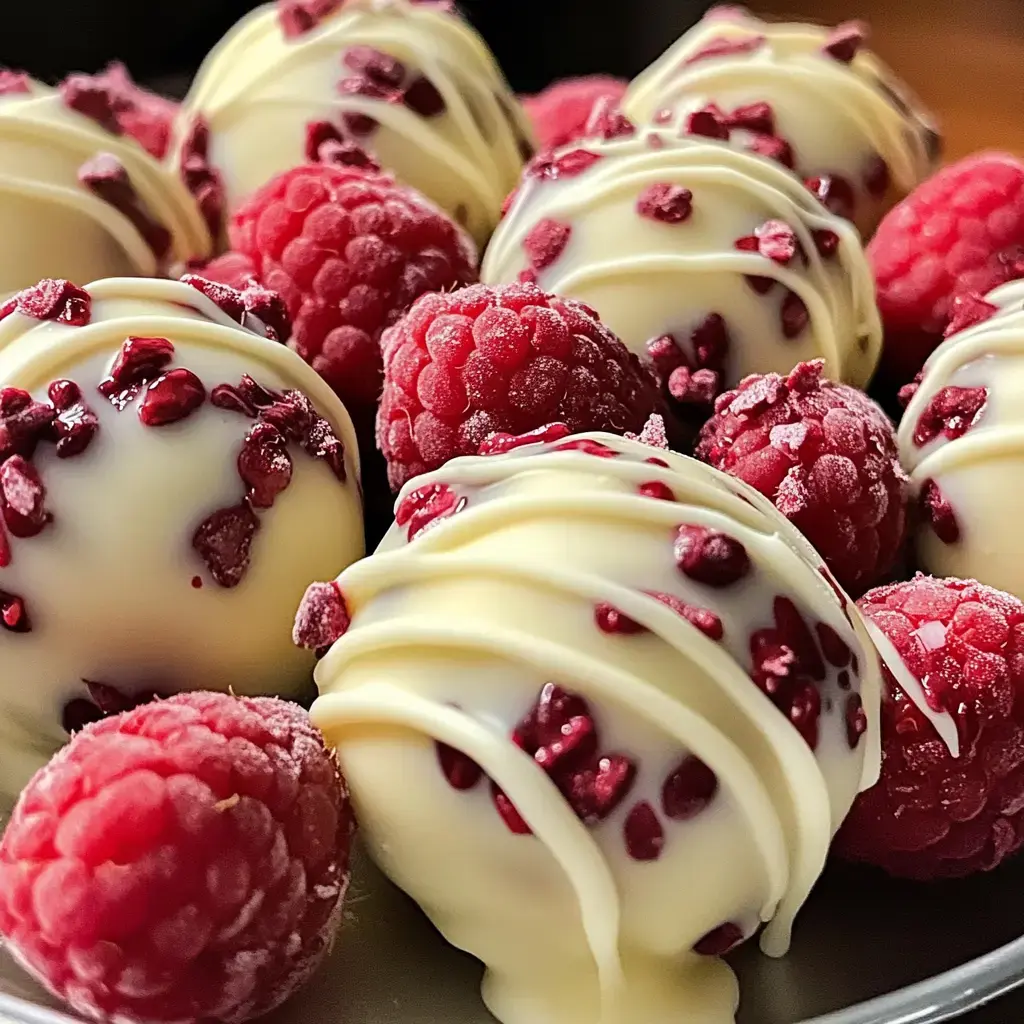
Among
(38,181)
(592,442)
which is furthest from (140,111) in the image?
(592,442)

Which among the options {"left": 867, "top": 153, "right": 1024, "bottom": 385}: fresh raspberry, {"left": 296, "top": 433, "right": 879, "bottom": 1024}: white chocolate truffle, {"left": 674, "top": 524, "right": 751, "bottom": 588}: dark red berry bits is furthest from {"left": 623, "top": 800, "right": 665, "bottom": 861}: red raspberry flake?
{"left": 867, "top": 153, "right": 1024, "bottom": 385}: fresh raspberry

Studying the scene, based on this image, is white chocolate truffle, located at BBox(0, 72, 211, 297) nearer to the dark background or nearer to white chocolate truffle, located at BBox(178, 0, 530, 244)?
white chocolate truffle, located at BBox(178, 0, 530, 244)

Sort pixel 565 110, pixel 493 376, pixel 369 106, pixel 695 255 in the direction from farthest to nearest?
pixel 565 110 → pixel 369 106 → pixel 695 255 → pixel 493 376

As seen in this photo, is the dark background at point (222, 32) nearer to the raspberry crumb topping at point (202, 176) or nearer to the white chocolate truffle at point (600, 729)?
the raspberry crumb topping at point (202, 176)

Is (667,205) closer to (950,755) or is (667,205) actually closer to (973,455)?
(973,455)

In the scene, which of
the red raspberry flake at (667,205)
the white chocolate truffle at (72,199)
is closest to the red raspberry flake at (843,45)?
the red raspberry flake at (667,205)

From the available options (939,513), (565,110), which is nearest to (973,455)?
(939,513)
